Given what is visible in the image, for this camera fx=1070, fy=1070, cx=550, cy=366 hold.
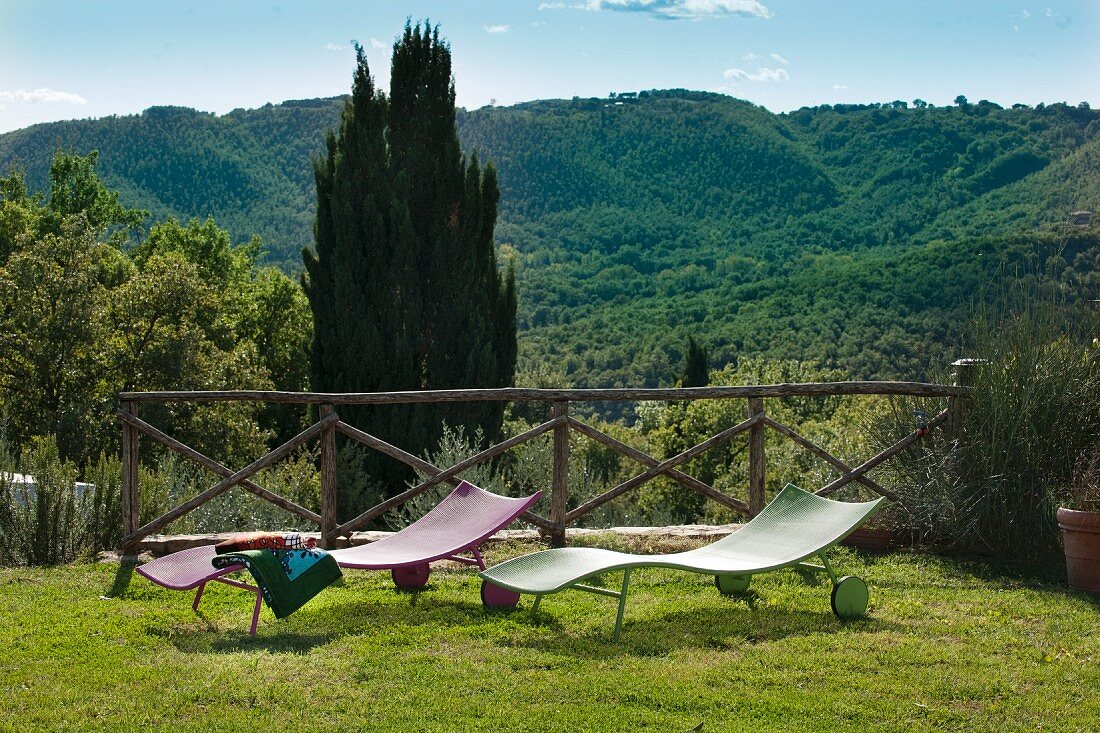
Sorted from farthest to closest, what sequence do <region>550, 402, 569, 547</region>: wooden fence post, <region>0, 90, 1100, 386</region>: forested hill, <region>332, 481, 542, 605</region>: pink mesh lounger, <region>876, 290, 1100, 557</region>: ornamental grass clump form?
<region>0, 90, 1100, 386</region>: forested hill < <region>550, 402, 569, 547</region>: wooden fence post < <region>876, 290, 1100, 557</region>: ornamental grass clump < <region>332, 481, 542, 605</region>: pink mesh lounger

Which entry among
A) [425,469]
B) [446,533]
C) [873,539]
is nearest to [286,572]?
[446,533]

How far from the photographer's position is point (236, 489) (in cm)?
919

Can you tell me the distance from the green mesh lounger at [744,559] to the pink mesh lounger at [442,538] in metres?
0.35

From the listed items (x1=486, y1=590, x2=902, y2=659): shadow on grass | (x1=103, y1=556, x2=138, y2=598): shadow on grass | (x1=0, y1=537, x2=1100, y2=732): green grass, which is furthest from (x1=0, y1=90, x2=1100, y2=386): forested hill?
(x1=103, y1=556, x2=138, y2=598): shadow on grass

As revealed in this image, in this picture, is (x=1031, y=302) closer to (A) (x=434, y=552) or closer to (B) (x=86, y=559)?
(A) (x=434, y=552)

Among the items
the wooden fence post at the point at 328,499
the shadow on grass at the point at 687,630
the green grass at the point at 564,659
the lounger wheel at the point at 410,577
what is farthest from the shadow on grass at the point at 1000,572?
the wooden fence post at the point at 328,499

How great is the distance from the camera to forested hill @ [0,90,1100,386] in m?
38.2

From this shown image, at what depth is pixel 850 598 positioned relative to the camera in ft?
16.0

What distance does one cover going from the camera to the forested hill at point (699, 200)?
125 feet

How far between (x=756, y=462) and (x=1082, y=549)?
1.97 metres

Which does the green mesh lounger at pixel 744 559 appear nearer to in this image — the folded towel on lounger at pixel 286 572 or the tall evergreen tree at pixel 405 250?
the folded towel on lounger at pixel 286 572

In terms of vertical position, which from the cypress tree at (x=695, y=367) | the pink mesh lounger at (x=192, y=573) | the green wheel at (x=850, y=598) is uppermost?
the pink mesh lounger at (x=192, y=573)

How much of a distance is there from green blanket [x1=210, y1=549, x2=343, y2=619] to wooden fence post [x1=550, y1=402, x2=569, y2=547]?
6.51ft

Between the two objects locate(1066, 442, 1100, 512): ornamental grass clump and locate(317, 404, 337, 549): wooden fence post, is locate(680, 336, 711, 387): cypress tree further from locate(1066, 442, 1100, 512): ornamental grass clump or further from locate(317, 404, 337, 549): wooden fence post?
locate(1066, 442, 1100, 512): ornamental grass clump
